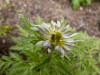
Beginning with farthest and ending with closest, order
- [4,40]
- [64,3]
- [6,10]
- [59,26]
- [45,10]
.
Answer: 1. [64,3]
2. [45,10]
3. [6,10]
4. [4,40]
5. [59,26]

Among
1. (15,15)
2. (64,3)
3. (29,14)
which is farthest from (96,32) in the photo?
(15,15)

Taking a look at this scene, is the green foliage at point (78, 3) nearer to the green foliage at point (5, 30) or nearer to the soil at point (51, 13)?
the soil at point (51, 13)

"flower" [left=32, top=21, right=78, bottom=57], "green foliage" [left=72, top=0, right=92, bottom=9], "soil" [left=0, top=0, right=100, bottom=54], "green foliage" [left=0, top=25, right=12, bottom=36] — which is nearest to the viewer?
"flower" [left=32, top=21, right=78, bottom=57]

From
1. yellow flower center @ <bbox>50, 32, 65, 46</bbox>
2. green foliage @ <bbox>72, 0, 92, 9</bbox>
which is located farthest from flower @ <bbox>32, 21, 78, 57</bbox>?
green foliage @ <bbox>72, 0, 92, 9</bbox>

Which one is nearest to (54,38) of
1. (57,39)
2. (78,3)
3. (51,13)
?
(57,39)

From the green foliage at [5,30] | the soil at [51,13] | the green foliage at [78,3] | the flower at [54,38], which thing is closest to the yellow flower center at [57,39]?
the flower at [54,38]

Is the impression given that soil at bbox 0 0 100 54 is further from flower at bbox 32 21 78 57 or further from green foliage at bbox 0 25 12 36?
flower at bbox 32 21 78 57

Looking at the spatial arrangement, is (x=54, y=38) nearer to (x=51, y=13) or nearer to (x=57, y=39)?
(x=57, y=39)

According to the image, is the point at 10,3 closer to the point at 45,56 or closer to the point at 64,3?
the point at 64,3
